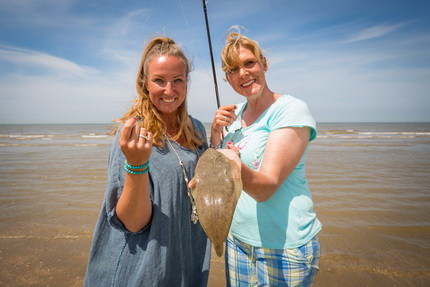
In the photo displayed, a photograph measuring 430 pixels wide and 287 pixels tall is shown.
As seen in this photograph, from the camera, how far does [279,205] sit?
2365mm

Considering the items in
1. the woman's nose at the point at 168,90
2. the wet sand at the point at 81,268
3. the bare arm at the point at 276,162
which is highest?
the woman's nose at the point at 168,90

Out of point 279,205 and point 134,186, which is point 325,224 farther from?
point 134,186

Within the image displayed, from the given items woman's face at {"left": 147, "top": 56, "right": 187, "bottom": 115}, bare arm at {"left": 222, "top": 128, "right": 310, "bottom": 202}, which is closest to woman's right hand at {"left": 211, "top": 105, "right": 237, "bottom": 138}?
woman's face at {"left": 147, "top": 56, "right": 187, "bottom": 115}

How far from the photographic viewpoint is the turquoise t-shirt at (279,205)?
228cm

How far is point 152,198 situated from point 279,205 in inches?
49.9

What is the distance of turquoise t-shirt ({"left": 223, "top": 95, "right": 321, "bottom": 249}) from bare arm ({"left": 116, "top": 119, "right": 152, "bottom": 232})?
1.05 meters

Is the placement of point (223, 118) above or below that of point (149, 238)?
above

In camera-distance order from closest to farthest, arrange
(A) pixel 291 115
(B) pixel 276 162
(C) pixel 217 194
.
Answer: (C) pixel 217 194 → (B) pixel 276 162 → (A) pixel 291 115

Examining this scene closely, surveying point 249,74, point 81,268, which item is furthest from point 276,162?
point 81,268

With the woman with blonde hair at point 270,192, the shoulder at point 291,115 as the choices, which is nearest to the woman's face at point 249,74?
the woman with blonde hair at point 270,192

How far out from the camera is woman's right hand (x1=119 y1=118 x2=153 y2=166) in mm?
1760

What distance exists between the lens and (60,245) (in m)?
5.44

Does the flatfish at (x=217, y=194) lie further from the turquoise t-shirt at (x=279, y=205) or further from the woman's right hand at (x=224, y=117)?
the woman's right hand at (x=224, y=117)

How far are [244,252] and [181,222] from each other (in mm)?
804
